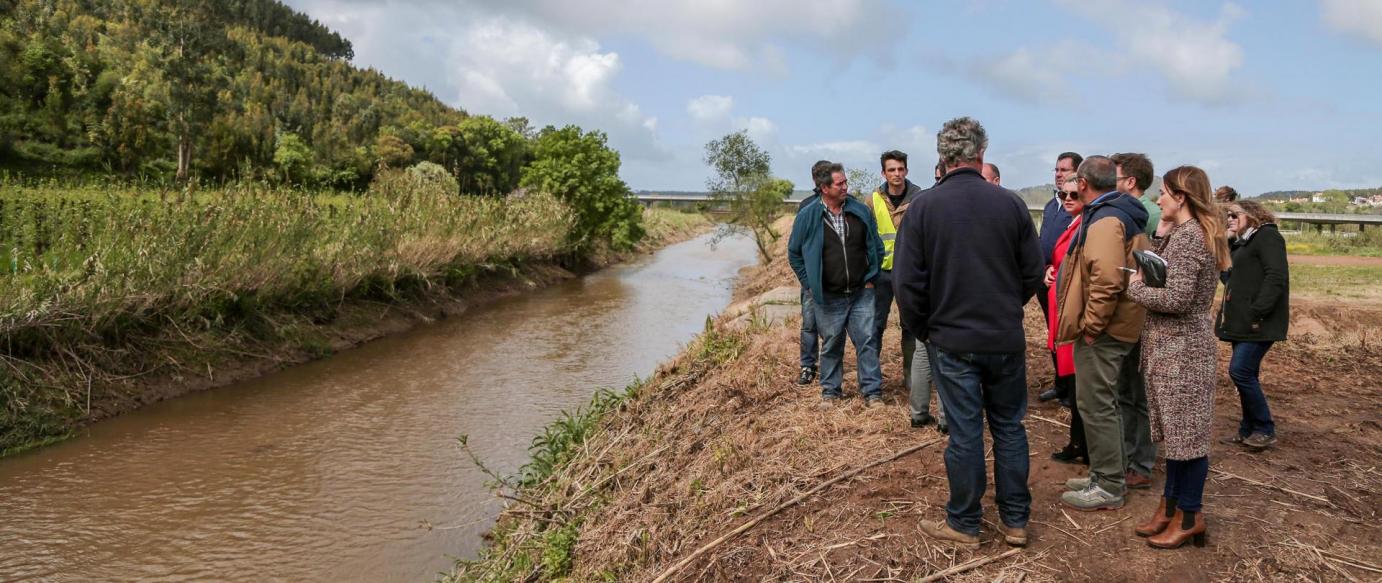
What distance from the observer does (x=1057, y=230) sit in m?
5.48

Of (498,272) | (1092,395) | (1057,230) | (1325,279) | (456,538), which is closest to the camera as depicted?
(1092,395)

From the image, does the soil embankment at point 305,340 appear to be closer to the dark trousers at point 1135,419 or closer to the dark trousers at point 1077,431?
the dark trousers at point 1077,431

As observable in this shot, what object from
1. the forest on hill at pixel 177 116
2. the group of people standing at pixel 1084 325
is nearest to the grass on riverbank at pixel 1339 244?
the group of people standing at pixel 1084 325

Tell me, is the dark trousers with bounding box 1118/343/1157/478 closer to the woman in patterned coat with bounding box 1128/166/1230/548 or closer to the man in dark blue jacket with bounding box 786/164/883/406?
the woman in patterned coat with bounding box 1128/166/1230/548

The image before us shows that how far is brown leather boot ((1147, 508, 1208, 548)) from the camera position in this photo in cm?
336

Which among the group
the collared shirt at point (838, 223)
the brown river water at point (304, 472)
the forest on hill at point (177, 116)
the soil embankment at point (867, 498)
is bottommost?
the brown river water at point (304, 472)

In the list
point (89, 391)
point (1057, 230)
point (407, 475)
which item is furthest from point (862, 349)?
point (89, 391)

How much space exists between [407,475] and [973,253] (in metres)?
5.40

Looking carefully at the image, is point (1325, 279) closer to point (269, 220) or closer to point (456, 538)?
point (456, 538)

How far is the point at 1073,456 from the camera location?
4391mm

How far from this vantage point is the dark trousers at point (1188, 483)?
3359mm

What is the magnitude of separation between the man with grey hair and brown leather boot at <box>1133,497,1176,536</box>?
1.59ft

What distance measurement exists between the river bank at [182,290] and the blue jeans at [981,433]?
315 inches

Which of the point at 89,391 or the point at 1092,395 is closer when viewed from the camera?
the point at 1092,395
